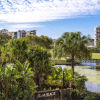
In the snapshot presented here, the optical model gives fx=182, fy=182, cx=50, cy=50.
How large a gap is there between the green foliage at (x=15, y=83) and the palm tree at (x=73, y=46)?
24.2 feet

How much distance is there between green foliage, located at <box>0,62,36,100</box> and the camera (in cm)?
756

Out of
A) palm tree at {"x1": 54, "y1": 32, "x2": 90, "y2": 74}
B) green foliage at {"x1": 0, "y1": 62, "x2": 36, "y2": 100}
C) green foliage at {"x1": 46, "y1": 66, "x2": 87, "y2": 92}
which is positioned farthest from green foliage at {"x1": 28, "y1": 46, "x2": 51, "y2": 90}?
green foliage at {"x1": 0, "y1": 62, "x2": 36, "y2": 100}

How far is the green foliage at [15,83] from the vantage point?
756cm

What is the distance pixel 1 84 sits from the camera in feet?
25.7

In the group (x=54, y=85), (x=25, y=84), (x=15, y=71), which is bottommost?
(x=54, y=85)

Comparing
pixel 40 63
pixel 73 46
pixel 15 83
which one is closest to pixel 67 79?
pixel 40 63

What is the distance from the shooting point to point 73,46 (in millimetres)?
14859

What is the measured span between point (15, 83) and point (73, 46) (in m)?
7.93

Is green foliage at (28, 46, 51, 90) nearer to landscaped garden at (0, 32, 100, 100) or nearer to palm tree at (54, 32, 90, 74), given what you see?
landscaped garden at (0, 32, 100, 100)

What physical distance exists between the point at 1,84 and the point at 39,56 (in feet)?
16.2

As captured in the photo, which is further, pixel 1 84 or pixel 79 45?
pixel 79 45

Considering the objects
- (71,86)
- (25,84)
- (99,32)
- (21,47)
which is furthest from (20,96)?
(99,32)

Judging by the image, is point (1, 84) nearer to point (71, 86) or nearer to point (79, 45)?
point (71, 86)

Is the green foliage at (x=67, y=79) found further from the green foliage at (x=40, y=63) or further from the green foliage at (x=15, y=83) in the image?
the green foliage at (x=15, y=83)
